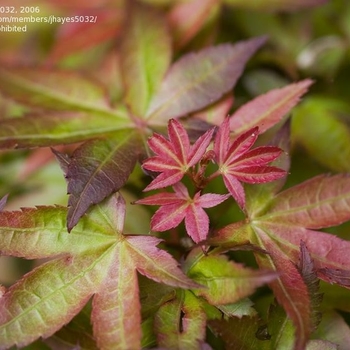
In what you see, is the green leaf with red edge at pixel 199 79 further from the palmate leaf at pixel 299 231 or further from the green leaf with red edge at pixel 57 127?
the palmate leaf at pixel 299 231

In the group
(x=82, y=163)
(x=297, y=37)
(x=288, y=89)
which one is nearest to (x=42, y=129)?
(x=82, y=163)

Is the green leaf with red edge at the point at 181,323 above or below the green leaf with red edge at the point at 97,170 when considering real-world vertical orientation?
below

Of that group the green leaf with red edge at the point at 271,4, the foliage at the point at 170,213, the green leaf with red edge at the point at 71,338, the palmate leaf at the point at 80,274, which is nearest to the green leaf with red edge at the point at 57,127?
the foliage at the point at 170,213

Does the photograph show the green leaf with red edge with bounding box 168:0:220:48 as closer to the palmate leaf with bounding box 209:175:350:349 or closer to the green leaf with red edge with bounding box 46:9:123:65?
the green leaf with red edge with bounding box 46:9:123:65

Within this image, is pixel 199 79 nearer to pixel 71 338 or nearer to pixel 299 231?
pixel 299 231

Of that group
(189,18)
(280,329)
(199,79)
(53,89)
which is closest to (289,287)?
(280,329)
